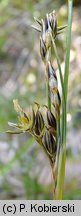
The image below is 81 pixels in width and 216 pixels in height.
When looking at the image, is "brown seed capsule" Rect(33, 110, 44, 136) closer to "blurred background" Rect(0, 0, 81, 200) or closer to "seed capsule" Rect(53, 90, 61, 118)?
"seed capsule" Rect(53, 90, 61, 118)

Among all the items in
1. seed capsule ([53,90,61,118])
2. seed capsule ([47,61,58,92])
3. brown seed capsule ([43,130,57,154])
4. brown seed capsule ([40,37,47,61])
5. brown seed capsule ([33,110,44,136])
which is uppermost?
brown seed capsule ([40,37,47,61])

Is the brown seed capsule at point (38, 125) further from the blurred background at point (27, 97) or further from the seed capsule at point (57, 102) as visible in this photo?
the blurred background at point (27, 97)

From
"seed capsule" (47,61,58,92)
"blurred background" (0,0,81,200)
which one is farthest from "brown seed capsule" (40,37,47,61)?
"blurred background" (0,0,81,200)

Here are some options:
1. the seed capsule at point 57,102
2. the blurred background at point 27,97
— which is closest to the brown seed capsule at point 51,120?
the seed capsule at point 57,102

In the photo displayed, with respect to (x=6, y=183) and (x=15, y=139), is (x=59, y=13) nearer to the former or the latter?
(x=15, y=139)

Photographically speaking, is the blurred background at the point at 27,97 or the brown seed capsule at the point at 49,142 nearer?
the brown seed capsule at the point at 49,142
